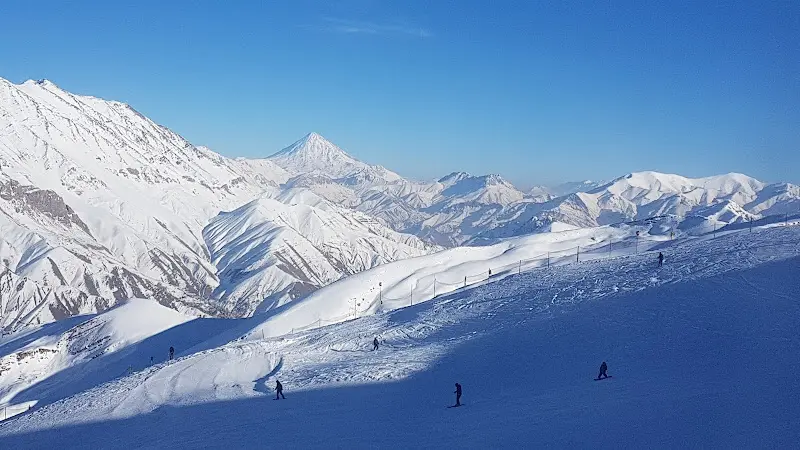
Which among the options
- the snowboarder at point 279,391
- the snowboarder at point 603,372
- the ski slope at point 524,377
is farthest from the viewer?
the snowboarder at point 279,391

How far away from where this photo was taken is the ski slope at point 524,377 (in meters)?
24.0

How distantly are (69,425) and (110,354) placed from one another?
187 ft

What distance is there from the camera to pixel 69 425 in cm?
3806

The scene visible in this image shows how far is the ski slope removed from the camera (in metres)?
24.0

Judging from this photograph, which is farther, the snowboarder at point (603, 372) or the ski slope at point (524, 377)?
the snowboarder at point (603, 372)

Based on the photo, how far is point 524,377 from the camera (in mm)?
33750

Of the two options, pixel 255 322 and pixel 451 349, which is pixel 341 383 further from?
pixel 255 322

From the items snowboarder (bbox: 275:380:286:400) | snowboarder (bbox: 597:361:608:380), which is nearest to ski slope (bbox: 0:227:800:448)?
snowboarder (bbox: 597:361:608:380)

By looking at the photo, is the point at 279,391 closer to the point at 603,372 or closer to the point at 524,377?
the point at 524,377

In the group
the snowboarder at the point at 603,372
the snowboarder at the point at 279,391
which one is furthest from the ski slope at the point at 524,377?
the snowboarder at the point at 279,391

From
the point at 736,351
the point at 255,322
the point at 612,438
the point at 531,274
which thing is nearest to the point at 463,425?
the point at 612,438

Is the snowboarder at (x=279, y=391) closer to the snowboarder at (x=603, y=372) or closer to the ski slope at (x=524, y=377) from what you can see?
the ski slope at (x=524, y=377)

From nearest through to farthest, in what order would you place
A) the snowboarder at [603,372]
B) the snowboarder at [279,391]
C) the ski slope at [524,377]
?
the ski slope at [524,377] < the snowboarder at [603,372] < the snowboarder at [279,391]

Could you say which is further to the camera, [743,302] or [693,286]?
[693,286]
